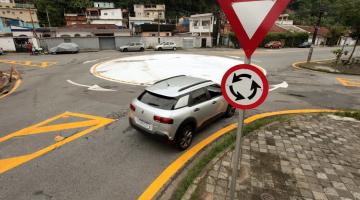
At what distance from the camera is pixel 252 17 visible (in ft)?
7.00

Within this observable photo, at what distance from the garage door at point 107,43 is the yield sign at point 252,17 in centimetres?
3525

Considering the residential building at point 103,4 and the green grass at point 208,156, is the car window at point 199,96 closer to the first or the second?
the green grass at point 208,156

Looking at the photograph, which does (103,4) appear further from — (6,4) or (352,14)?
(352,14)

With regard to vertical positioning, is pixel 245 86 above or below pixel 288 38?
below

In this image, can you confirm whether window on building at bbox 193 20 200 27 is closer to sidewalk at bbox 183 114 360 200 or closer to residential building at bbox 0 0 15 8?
sidewalk at bbox 183 114 360 200

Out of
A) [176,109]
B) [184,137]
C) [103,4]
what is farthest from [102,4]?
[184,137]

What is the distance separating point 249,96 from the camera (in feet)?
7.63

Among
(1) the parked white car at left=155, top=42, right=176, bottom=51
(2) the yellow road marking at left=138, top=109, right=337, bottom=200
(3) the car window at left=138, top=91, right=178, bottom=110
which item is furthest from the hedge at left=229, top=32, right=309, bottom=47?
(3) the car window at left=138, top=91, right=178, bottom=110

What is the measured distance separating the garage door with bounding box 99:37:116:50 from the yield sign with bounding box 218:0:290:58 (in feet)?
116

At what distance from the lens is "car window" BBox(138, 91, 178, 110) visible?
4.81 metres

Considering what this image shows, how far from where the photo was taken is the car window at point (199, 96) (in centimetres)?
525

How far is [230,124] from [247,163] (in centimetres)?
215

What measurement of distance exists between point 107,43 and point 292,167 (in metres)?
35.1

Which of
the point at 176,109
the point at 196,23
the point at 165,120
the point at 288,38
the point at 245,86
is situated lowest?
the point at 165,120
